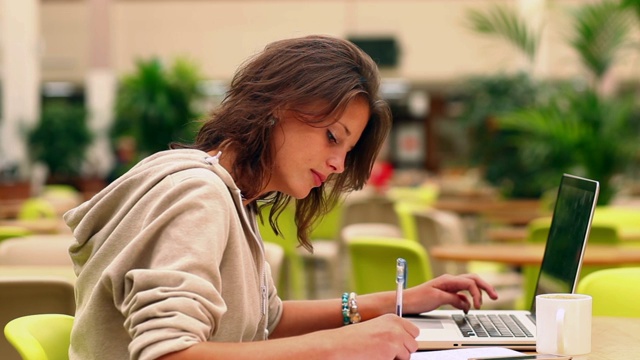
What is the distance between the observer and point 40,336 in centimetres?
157

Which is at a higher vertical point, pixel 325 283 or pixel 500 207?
pixel 500 207

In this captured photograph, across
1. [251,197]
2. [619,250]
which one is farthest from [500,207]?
[251,197]

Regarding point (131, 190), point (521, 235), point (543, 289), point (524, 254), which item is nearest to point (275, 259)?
point (543, 289)

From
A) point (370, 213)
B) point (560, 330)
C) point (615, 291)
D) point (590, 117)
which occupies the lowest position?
point (370, 213)

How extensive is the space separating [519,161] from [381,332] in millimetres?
6839

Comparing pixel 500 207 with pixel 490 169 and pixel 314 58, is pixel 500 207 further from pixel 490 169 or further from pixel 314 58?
pixel 314 58

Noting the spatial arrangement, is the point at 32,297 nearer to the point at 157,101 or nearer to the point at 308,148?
the point at 308,148

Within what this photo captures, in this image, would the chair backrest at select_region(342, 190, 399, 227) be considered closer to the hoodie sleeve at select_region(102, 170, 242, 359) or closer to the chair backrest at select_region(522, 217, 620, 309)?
the chair backrest at select_region(522, 217, 620, 309)

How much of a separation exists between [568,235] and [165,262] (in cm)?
92

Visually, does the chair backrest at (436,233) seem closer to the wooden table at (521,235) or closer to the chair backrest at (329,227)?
the wooden table at (521,235)

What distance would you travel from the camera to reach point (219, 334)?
4.67ft

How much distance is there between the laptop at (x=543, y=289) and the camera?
166 centimetres

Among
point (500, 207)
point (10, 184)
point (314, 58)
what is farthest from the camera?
point (10, 184)

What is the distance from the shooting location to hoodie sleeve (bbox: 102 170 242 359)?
1240 mm
